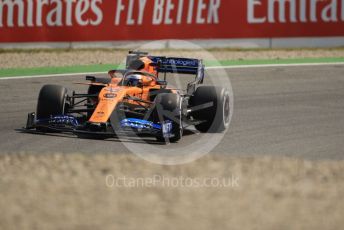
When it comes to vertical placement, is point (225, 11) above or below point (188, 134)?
above

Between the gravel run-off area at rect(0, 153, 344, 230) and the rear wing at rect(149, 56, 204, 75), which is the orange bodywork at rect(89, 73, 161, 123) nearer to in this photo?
the rear wing at rect(149, 56, 204, 75)

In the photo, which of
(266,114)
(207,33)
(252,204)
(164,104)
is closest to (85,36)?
(207,33)

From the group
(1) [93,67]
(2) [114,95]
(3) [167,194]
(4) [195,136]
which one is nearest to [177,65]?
(4) [195,136]

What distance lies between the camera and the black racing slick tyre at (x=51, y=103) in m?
11.2

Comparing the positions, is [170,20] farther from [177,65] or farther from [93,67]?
[177,65]

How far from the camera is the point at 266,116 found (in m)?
13.1

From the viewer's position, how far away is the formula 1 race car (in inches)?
422

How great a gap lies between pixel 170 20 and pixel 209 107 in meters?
9.19

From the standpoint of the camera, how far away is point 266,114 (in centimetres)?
1325

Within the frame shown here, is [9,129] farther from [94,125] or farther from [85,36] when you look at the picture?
[85,36]

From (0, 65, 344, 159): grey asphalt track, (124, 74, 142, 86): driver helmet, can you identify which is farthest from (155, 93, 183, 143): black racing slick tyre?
(124, 74, 142, 86): driver helmet

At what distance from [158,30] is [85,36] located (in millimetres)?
1654

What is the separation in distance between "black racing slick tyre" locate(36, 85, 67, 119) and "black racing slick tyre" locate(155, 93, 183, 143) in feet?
3.97

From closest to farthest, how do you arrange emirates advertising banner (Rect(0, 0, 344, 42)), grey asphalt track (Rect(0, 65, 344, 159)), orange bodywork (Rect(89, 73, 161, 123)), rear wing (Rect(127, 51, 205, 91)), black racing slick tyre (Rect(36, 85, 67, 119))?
grey asphalt track (Rect(0, 65, 344, 159))
orange bodywork (Rect(89, 73, 161, 123))
black racing slick tyre (Rect(36, 85, 67, 119))
rear wing (Rect(127, 51, 205, 91))
emirates advertising banner (Rect(0, 0, 344, 42))
